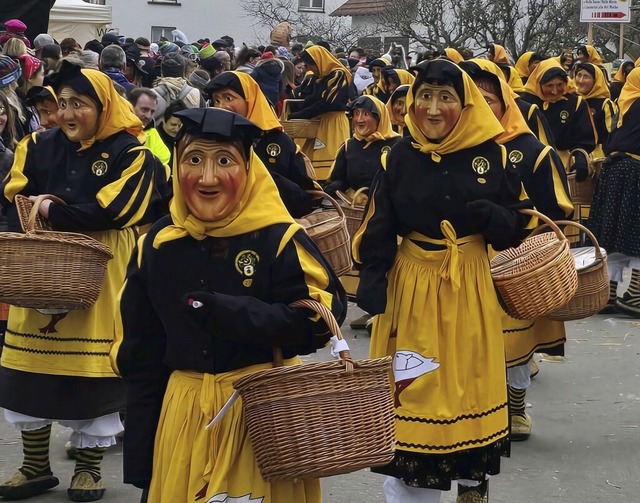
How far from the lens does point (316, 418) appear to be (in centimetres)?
322

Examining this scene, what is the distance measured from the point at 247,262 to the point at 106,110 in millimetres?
2166

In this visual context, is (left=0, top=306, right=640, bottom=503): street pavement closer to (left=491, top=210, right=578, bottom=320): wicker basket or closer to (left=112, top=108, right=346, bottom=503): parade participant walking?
(left=491, top=210, right=578, bottom=320): wicker basket

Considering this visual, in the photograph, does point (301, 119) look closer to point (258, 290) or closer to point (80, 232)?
point (80, 232)

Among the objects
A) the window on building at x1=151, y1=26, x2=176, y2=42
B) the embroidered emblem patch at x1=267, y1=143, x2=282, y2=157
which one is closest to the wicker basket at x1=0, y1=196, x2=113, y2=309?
the embroidered emblem patch at x1=267, y1=143, x2=282, y2=157

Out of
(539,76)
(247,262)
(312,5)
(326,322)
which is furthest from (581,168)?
(312,5)

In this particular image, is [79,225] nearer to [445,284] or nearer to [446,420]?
[445,284]

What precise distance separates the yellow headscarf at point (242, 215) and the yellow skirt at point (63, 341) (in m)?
1.96

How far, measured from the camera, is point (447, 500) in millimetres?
5875

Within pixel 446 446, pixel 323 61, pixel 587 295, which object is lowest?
pixel 446 446

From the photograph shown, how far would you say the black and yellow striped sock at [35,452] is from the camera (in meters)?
5.69

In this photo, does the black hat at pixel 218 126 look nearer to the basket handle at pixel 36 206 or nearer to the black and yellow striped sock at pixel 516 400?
the basket handle at pixel 36 206

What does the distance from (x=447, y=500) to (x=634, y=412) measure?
1949 mm

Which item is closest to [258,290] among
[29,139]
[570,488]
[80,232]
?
[80,232]

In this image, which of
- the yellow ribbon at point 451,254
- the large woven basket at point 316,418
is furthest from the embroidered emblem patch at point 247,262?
the yellow ribbon at point 451,254
